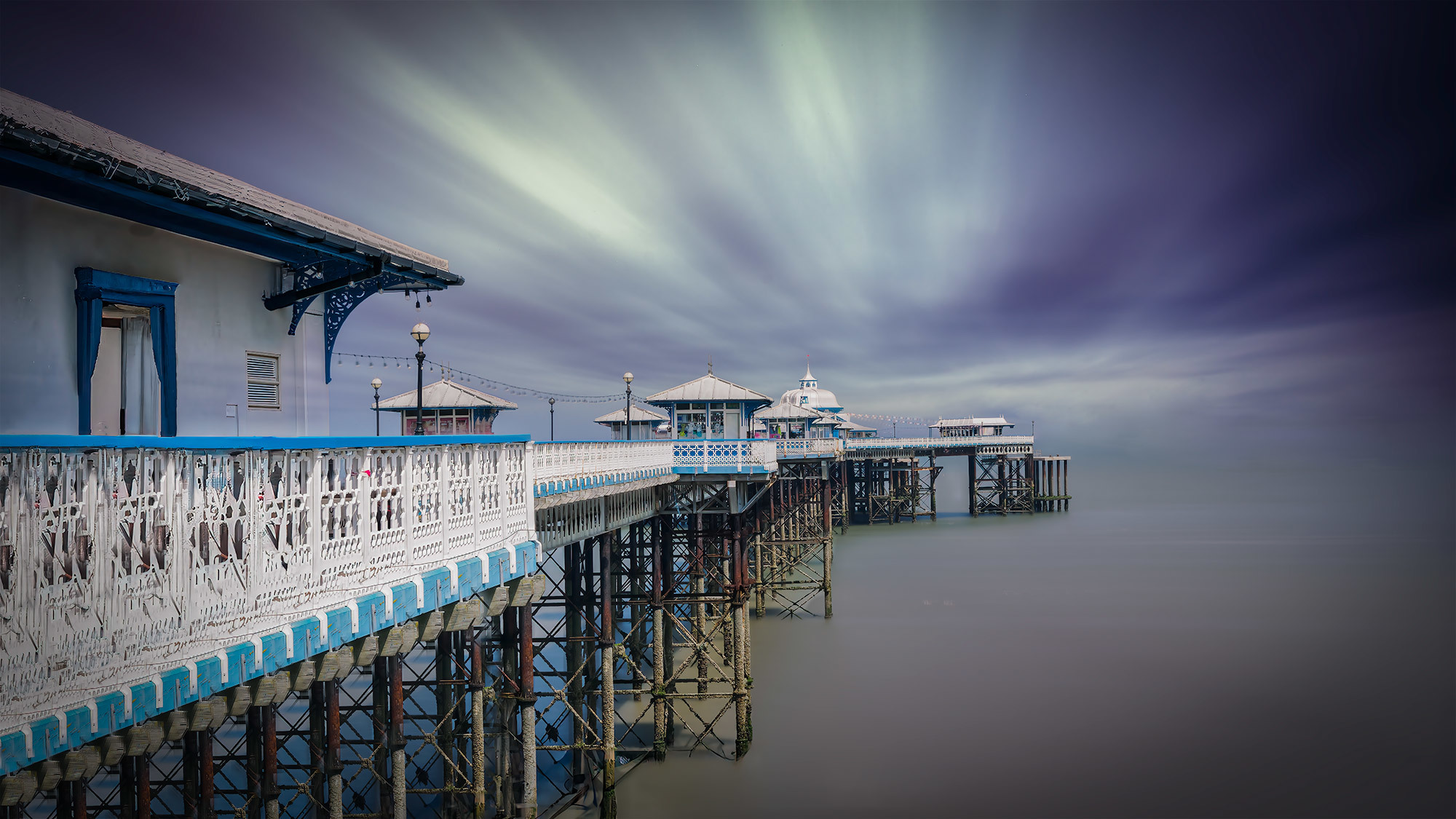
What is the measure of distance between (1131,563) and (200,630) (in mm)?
45462

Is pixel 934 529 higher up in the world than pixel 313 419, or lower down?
lower down

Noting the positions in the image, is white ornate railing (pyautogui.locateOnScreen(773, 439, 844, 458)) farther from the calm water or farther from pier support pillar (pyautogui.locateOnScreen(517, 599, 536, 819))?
pier support pillar (pyautogui.locateOnScreen(517, 599, 536, 819))

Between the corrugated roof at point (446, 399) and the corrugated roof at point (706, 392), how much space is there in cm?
914

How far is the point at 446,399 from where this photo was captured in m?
30.3

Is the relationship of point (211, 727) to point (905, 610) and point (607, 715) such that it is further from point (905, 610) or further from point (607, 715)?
point (905, 610)

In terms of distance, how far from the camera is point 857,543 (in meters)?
50.2

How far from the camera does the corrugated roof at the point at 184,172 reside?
6996 millimetres

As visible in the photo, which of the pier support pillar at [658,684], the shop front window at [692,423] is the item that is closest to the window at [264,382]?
the pier support pillar at [658,684]

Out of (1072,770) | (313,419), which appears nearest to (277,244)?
(313,419)

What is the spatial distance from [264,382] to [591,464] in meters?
4.92

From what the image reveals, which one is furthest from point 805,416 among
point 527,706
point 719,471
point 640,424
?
Answer: point 527,706

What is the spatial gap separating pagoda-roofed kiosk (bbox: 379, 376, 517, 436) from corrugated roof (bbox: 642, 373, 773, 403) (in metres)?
9.20

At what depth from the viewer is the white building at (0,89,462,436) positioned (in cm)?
791

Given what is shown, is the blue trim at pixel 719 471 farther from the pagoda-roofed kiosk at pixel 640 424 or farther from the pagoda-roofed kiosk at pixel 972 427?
the pagoda-roofed kiosk at pixel 972 427
